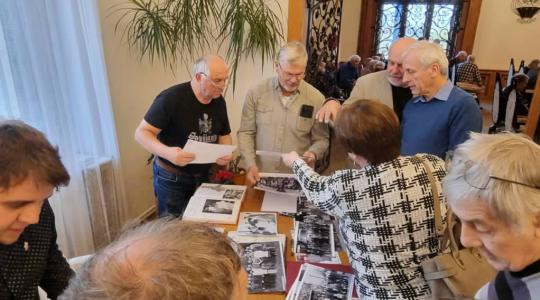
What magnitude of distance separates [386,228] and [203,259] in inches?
30.8

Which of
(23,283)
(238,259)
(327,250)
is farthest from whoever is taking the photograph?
(327,250)

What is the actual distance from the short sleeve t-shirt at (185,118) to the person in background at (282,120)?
0.20 meters

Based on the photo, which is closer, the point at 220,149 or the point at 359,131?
the point at 359,131

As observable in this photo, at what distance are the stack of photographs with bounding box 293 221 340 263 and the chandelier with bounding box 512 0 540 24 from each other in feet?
30.9

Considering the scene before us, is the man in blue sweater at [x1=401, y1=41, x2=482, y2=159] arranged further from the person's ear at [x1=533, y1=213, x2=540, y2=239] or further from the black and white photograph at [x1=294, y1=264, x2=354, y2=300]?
the person's ear at [x1=533, y1=213, x2=540, y2=239]

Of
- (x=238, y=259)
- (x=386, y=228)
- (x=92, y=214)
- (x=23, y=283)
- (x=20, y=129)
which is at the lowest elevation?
(x=92, y=214)

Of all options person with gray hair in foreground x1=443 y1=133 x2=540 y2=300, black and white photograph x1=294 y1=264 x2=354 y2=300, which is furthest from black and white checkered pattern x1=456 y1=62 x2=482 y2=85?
person with gray hair in foreground x1=443 y1=133 x2=540 y2=300

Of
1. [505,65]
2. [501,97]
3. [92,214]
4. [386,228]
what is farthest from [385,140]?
[505,65]

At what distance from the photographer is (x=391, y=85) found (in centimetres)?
208

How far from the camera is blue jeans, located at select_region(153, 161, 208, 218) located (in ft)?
6.61

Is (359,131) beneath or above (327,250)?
above

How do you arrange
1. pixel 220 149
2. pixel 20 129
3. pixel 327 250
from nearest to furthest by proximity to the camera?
pixel 20 129
pixel 327 250
pixel 220 149

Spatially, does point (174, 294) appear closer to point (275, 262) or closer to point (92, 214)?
point (275, 262)

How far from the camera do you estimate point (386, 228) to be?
3.76ft
